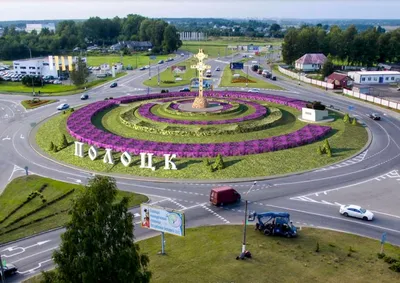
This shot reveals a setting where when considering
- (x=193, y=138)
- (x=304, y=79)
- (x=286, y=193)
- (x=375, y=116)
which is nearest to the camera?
(x=286, y=193)

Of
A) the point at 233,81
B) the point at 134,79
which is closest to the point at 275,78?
the point at 233,81

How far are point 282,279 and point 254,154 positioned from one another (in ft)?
112

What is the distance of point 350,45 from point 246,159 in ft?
422

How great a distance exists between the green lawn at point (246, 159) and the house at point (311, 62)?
9412 centimetres

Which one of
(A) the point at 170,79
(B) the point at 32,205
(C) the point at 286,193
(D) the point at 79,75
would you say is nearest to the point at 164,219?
(C) the point at 286,193

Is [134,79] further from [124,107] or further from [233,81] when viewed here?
[124,107]

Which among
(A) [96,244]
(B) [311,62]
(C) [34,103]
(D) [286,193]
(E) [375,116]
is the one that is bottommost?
(D) [286,193]

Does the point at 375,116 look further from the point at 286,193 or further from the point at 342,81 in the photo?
the point at 286,193

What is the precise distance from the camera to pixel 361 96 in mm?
116250

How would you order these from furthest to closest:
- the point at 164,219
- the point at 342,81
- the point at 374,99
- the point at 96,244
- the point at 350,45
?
the point at 350,45, the point at 342,81, the point at 374,99, the point at 164,219, the point at 96,244

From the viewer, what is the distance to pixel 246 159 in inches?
2581

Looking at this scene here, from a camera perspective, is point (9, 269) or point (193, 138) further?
point (193, 138)

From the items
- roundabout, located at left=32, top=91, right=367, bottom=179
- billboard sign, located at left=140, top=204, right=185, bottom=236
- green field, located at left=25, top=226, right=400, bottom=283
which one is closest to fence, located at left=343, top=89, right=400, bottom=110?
roundabout, located at left=32, top=91, right=367, bottom=179

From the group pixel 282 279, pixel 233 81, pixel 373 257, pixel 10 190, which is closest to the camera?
pixel 282 279
